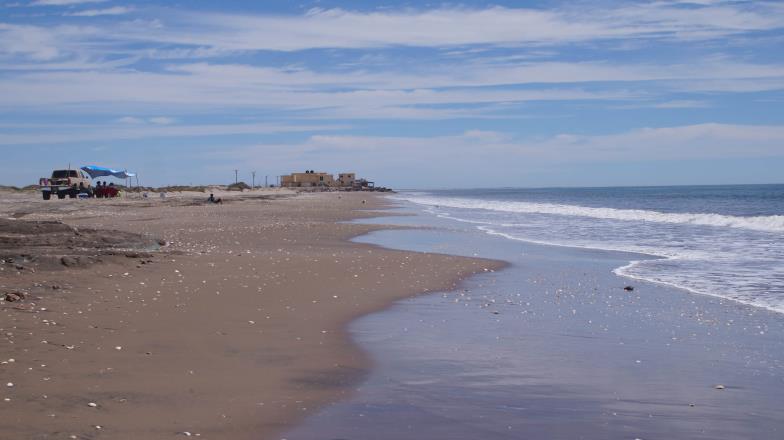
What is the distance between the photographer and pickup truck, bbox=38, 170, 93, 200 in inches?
2020

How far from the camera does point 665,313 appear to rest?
1018 centimetres

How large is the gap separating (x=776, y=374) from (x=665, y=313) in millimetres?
3254

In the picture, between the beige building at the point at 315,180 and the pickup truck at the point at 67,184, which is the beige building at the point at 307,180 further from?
Answer: the pickup truck at the point at 67,184

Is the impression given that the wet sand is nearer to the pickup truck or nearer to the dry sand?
the dry sand

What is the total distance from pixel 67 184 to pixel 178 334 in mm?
49147

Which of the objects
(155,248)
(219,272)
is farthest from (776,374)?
(155,248)

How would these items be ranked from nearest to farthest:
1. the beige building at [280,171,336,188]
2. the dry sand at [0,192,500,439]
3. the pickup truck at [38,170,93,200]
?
the dry sand at [0,192,500,439] < the pickup truck at [38,170,93,200] < the beige building at [280,171,336,188]

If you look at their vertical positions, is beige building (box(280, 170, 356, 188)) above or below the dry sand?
above

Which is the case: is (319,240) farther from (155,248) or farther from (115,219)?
(115,219)

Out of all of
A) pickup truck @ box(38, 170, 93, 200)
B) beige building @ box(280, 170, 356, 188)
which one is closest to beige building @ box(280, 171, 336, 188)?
beige building @ box(280, 170, 356, 188)

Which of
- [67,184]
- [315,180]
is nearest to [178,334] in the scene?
[67,184]

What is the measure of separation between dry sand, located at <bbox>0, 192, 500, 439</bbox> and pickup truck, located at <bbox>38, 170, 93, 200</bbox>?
3755 cm

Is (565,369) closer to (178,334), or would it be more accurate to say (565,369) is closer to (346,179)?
(178,334)

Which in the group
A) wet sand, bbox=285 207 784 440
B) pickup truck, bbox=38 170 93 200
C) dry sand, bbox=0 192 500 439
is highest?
pickup truck, bbox=38 170 93 200
